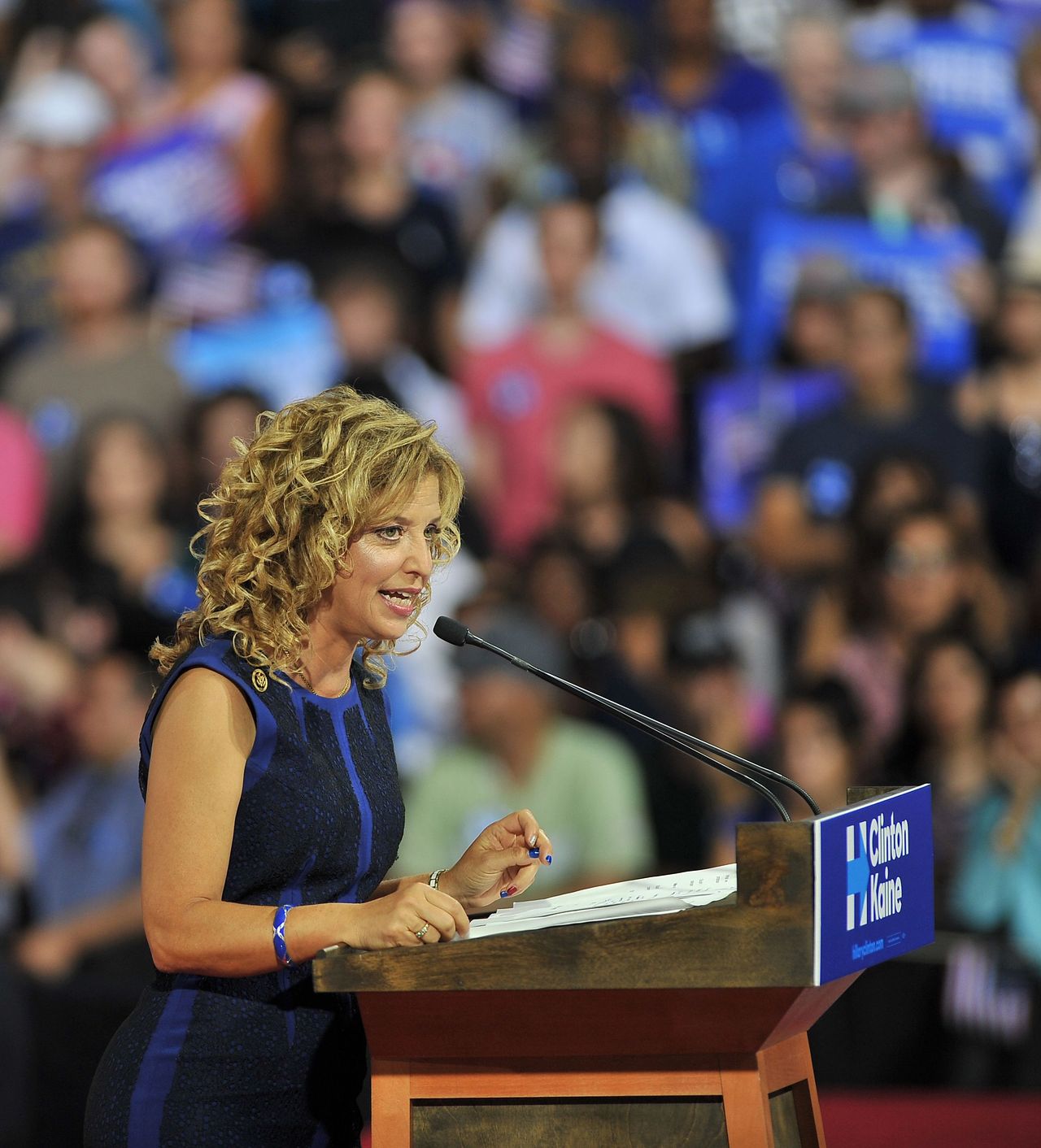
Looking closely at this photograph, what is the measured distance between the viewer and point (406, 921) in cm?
171

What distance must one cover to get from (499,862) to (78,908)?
3.29m

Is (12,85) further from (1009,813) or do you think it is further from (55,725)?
(1009,813)

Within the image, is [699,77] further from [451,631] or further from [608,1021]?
[608,1021]

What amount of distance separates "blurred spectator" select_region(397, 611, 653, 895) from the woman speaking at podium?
284 centimetres

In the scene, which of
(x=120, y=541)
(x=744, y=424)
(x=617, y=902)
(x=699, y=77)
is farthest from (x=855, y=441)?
(x=617, y=902)

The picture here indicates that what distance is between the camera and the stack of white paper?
5.66ft

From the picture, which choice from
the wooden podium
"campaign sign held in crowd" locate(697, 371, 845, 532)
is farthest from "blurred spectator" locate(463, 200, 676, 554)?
the wooden podium

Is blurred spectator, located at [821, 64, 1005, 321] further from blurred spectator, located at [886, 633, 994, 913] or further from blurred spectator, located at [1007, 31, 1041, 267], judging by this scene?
blurred spectator, located at [886, 633, 994, 913]

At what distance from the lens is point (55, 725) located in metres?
5.44

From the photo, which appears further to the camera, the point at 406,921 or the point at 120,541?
the point at 120,541

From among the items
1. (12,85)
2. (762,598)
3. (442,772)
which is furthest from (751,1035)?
(12,85)

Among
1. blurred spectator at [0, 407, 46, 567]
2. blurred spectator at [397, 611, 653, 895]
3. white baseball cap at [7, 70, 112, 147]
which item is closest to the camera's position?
blurred spectator at [397, 611, 653, 895]

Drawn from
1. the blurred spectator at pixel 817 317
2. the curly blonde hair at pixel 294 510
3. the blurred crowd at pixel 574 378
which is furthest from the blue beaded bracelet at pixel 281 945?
the blurred spectator at pixel 817 317

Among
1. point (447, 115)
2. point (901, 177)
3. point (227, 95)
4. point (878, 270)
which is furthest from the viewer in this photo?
point (227, 95)
